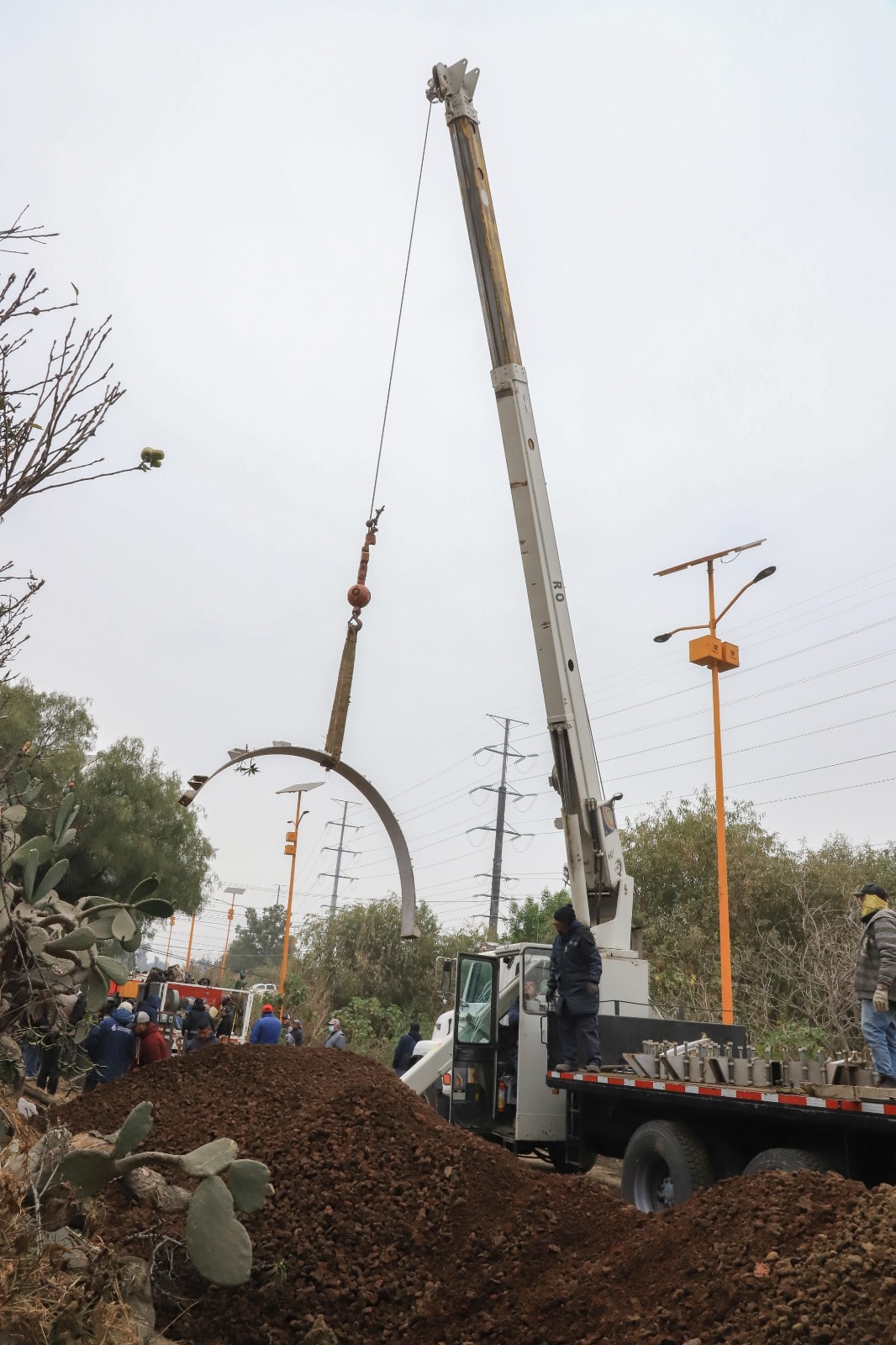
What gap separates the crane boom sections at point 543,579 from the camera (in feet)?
35.2

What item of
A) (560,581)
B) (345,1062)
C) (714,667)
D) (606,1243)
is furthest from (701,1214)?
(714,667)

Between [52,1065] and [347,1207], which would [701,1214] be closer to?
[347,1207]

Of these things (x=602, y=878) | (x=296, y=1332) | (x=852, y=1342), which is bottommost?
(x=296, y=1332)

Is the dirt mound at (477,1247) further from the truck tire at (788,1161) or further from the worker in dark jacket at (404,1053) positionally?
the worker in dark jacket at (404,1053)

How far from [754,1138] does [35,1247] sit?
5.05 meters

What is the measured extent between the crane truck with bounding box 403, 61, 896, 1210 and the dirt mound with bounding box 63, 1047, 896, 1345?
4.49ft

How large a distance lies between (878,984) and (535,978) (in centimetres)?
401

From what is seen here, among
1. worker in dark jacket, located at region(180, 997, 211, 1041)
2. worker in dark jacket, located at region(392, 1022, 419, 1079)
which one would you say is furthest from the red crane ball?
worker in dark jacket, located at region(392, 1022, 419, 1079)

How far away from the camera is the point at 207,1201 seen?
4449 millimetres

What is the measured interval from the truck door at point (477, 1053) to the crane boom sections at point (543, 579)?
4.56 ft

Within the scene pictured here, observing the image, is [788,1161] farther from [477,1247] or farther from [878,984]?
[477,1247]

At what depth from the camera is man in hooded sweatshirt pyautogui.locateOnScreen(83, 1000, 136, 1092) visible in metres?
10.8

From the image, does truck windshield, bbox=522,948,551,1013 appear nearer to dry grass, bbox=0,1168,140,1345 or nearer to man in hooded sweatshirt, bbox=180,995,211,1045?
man in hooded sweatshirt, bbox=180,995,211,1045

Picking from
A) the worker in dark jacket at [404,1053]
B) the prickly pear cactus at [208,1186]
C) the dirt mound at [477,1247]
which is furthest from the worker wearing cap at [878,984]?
the worker in dark jacket at [404,1053]
